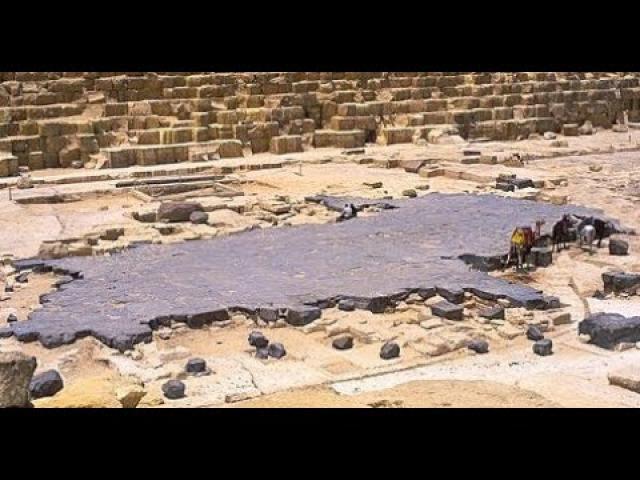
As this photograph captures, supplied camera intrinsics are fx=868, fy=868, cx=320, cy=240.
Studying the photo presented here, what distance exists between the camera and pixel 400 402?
7230 millimetres

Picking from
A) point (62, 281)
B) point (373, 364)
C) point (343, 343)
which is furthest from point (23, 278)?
point (373, 364)

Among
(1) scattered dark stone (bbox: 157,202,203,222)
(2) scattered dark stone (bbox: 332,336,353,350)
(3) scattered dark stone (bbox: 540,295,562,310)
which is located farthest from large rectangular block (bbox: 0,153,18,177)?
(3) scattered dark stone (bbox: 540,295,562,310)

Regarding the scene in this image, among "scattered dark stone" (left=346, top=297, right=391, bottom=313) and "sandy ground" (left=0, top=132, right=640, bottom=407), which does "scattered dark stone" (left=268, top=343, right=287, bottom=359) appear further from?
"scattered dark stone" (left=346, top=297, right=391, bottom=313)

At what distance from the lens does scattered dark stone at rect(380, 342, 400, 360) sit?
28.2ft

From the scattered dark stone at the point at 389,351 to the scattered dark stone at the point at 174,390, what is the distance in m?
2.07

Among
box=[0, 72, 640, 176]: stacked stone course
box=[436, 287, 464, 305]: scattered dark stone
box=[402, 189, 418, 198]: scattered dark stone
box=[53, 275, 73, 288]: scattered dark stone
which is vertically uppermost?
box=[0, 72, 640, 176]: stacked stone course

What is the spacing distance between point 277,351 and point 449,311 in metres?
2.20

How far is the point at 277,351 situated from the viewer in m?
8.67

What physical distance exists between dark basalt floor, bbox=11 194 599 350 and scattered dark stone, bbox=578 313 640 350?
1.07 metres

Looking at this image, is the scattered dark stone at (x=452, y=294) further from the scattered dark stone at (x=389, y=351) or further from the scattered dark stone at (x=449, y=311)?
the scattered dark stone at (x=389, y=351)

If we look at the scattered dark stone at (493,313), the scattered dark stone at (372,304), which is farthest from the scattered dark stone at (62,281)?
the scattered dark stone at (493,313)

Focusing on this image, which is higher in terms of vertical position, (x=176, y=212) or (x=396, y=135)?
(x=396, y=135)

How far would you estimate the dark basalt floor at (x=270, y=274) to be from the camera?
31.5 feet

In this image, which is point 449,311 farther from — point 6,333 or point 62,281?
point 62,281
